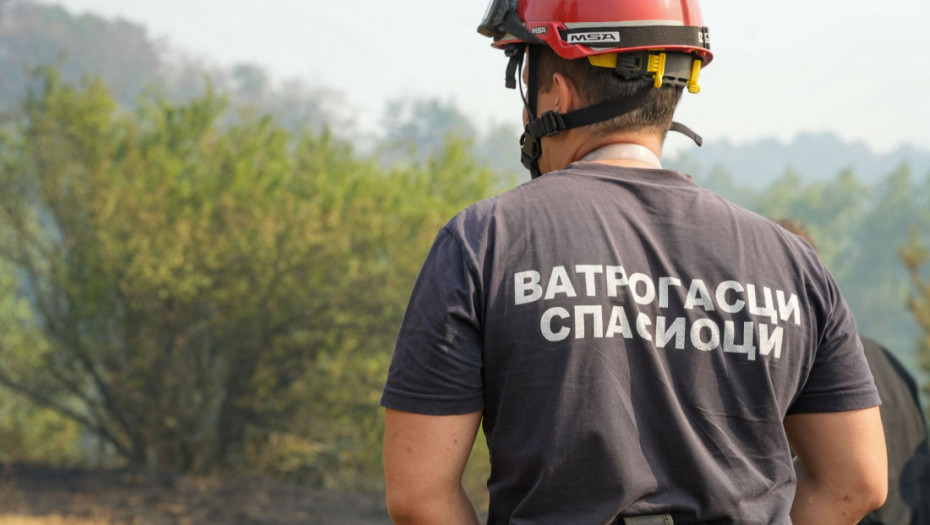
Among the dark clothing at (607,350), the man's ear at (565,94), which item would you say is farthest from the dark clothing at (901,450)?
the man's ear at (565,94)

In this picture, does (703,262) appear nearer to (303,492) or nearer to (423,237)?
(303,492)

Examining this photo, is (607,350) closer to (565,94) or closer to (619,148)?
(619,148)

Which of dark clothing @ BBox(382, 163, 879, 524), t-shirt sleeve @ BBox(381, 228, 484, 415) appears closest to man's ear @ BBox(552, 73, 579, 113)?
dark clothing @ BBox(382, 163, 879, 524)

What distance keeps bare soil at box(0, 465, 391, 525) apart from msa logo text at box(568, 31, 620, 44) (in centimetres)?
873

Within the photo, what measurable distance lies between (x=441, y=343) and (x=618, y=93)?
0.57 meters

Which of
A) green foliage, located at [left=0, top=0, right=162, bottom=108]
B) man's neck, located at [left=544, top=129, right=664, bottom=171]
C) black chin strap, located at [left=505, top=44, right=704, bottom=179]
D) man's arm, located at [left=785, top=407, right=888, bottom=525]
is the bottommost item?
man's arm, located at [left=785, top=407, right=888, bottom=525]

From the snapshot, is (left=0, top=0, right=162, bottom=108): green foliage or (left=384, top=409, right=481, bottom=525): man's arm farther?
(left=0, top=0, right=162, bottom=108): green foliage

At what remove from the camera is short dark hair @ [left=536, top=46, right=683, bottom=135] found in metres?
1.88

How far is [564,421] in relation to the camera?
1642mm

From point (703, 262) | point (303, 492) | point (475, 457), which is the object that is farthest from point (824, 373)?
point (475, 457)

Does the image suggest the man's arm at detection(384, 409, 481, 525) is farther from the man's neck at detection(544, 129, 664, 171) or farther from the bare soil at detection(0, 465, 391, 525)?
the bare soil at detection(0, 465, 391, 525)

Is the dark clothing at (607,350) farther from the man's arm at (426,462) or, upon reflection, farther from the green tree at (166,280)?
the green tree at (166,280)

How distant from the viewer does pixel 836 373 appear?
1860mm

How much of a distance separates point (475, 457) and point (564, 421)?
37.8ft
